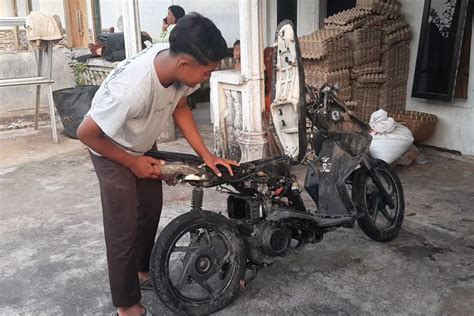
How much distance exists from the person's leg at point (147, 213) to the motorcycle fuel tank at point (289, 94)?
0.93m

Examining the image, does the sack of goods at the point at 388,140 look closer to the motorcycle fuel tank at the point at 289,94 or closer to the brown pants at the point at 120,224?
the motorcycle fuel tank at the point at 289,94

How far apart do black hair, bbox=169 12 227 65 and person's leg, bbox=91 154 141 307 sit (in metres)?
0.73

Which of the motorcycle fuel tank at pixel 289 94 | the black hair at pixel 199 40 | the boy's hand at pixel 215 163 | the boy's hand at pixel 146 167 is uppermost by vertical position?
the black hair at pixel 199 40

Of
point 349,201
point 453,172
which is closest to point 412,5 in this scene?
point 453,172

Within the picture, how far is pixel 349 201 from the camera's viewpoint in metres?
3.43

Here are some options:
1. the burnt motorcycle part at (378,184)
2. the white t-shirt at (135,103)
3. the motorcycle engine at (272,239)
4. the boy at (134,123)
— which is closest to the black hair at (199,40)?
the boy at (134,123)

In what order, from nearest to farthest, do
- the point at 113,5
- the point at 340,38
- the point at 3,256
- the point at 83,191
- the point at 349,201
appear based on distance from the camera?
the point at 349,201, the point at 3,256, the point at 83,191, the point at 340,38, the point at 113,5

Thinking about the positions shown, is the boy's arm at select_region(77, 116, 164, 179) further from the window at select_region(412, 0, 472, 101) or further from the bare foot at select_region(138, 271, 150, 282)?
the window at select_region(412, 0, 472, 101)

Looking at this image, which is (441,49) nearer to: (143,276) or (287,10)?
(287,10)

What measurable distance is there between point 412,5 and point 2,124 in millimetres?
6542

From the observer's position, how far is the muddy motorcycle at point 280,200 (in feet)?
9.44

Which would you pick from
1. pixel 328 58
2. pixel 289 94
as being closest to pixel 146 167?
pixel 289 94

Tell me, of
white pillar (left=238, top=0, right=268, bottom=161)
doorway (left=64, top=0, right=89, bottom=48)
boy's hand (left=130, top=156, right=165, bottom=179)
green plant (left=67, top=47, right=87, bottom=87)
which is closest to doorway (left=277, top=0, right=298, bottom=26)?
white pillar (left=238, top=0, right=268, bottom=161)

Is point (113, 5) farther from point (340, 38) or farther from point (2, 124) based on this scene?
point (340, 38)
